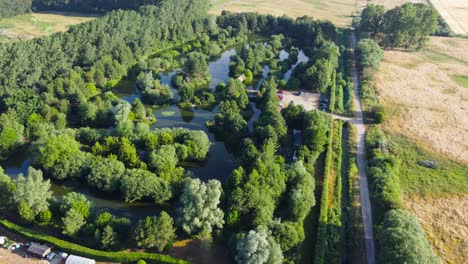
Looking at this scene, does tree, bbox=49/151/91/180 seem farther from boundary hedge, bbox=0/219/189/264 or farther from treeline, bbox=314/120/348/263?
treeline, bbox=314/120/348/263

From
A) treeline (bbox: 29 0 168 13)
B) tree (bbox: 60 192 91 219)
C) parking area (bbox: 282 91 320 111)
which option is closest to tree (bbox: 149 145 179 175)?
tree (bbox: 60 192 91 219)

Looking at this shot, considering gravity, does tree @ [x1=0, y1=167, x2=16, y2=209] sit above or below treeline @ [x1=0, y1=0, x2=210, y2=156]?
below

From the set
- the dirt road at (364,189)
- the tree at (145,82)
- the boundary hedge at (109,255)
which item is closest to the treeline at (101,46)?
A: the tree at (145,82)

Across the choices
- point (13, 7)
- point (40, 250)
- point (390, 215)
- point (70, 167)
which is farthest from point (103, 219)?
point (13, 7)

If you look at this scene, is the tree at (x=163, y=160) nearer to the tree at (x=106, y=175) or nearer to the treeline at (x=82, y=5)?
the tree at (x=106, y=175)

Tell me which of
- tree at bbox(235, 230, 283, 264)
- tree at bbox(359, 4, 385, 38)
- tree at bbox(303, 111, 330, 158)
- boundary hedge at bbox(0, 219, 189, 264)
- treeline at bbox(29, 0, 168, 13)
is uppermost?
tree at bbox(359, 4, 385, 38)

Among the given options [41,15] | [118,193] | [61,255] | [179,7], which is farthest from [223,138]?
[41,15]
